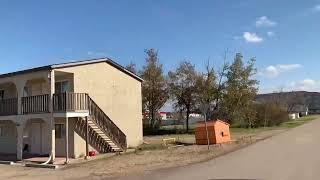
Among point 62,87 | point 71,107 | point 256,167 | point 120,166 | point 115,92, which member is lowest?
point 120,166

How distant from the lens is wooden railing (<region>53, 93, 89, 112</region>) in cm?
2725

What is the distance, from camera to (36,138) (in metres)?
Result: 32.2

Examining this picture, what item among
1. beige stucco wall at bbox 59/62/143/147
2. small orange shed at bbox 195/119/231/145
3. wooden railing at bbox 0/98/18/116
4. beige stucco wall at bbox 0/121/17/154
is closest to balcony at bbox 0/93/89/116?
wooden railing at bbox 0/98/18/116

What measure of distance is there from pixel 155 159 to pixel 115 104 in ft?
29.5

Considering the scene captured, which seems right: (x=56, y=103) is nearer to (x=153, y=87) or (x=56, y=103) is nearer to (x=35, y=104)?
(x=35, y=104)

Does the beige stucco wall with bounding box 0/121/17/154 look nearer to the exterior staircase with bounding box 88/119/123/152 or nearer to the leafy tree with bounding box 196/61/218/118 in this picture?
the exterior staircase with bounding box 88/119/123/152

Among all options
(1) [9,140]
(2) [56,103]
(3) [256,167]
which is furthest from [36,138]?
(3) [256,167]

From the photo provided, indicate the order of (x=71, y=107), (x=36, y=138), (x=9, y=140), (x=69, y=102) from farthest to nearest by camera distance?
(x=9, y=140), (x=36, y=138), (x=71, y=107), (x=69, y=102)

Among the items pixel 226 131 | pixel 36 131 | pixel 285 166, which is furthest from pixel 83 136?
pixel 285 166

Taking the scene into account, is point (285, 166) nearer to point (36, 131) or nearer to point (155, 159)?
point (155, 159)

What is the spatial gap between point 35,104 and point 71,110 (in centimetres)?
270

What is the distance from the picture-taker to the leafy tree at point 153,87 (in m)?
60.4

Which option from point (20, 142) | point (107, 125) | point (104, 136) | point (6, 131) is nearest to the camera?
point (20, 142)

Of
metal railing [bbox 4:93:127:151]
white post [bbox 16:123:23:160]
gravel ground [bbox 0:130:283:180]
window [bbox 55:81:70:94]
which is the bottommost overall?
gravel ground [bbox 0:130:283:180]
